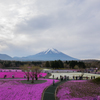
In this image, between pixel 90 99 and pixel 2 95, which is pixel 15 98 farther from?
pixel 90 99

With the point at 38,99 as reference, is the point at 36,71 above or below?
above

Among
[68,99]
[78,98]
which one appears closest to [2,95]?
[68,99]

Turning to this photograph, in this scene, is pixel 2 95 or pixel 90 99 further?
pixel 2 95

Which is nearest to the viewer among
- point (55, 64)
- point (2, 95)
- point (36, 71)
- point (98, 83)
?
point (2, 95)

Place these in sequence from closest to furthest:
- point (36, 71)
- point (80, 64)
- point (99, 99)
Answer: point (99, 99)
point (36, 71)
point (80, 64)

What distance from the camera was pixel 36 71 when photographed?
36.2 meters

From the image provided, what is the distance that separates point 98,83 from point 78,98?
13.1m

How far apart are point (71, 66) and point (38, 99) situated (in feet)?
294

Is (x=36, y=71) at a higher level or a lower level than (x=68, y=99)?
higher

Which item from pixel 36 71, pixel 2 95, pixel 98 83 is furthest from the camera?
pixel 36 71

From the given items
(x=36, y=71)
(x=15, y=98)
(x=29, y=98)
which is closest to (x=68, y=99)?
(x=29, y=98)

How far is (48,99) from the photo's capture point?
55.7 ft

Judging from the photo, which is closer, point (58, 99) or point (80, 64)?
point (58, 99)

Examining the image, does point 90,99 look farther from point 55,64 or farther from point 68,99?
point 55,64
